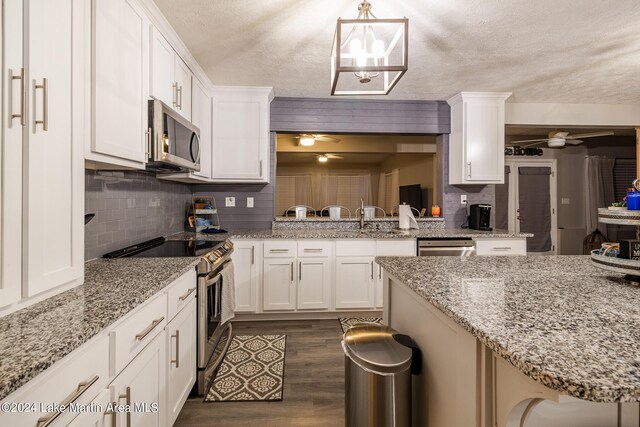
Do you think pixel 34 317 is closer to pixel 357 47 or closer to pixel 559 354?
pixel 559 354

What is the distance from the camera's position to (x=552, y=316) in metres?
0.90

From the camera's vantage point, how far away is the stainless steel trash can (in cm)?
117

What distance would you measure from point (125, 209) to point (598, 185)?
7657 millimetres

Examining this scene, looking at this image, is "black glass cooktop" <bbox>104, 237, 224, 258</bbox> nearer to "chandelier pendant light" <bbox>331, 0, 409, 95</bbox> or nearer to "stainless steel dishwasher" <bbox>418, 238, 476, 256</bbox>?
"chandelier pendant light" <bbox>331, 0, 409, 95</bbox>

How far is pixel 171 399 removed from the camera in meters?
1.56

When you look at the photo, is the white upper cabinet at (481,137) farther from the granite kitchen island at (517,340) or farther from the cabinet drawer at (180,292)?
the cabinet drawer at (180,292)

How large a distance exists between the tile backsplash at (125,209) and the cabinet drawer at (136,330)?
2.47ft

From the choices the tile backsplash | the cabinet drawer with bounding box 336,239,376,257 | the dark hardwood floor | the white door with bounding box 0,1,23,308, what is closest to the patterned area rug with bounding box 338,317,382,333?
the dark hardwood floor

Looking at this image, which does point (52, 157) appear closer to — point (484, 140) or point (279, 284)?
point (279, 284)

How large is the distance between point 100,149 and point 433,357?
5.34ft

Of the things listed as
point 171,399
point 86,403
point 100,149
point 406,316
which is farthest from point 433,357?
point 100,149

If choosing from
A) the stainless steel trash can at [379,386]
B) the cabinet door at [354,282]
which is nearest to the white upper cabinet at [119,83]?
the stainless steel trash can at [379,386]

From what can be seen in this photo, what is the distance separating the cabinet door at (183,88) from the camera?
2381 mm

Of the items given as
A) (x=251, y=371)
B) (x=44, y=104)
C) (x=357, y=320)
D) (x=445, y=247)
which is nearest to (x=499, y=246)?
(x=445, y=247)
